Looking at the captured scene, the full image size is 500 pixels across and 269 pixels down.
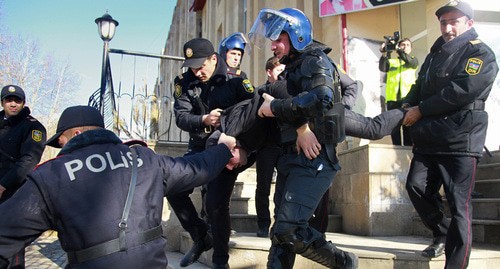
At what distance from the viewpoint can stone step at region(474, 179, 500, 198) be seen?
4846 millimetres

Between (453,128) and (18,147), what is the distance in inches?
169

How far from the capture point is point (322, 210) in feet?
13.5

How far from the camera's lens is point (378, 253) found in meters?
3.64

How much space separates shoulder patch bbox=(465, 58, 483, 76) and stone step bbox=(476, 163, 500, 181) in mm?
2340

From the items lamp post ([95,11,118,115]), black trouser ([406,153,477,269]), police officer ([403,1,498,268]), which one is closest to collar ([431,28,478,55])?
police officer ([403,1,498,268])

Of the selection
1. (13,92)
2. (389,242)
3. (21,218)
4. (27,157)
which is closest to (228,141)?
(21,218)

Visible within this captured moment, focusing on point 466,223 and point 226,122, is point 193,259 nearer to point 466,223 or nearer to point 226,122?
point 226,122

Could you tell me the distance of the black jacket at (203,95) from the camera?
3803 millimetres

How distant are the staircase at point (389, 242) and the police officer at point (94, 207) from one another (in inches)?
79.6

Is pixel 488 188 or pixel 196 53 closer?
pixel 196 53

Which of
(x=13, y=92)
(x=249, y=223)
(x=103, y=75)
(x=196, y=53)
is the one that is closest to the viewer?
(x=196, y=53)

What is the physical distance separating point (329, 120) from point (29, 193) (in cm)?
176

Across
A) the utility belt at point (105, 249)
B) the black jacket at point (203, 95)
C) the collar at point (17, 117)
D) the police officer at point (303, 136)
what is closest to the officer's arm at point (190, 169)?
the utility belt at point (105, 249)

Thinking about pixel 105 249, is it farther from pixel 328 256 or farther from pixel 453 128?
pixel 453 128
